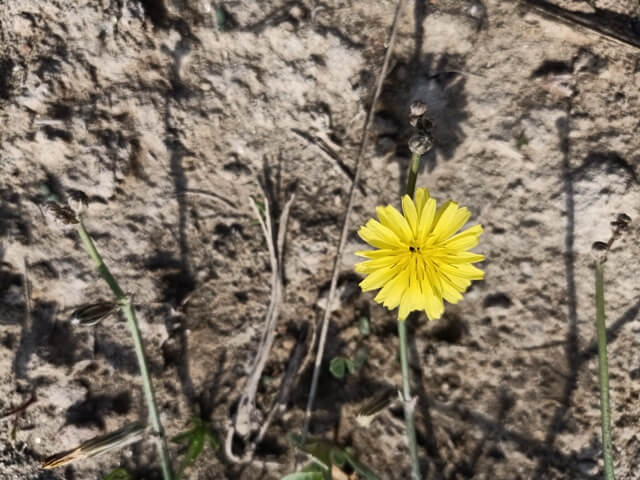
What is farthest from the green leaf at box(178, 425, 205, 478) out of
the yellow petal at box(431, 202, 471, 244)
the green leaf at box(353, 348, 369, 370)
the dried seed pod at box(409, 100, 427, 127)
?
the dried seed pod at box(409, 100, 427, 127)

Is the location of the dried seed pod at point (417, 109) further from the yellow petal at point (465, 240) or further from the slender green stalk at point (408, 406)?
the yellow petal at point (465, 240)

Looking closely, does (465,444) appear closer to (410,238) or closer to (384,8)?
(410,238)

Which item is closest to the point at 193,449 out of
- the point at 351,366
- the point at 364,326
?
the point at 351,366

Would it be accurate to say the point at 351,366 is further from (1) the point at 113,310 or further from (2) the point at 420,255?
(1) the point at 113,310

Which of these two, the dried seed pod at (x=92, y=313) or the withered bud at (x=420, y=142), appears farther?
the dried seed pod at (x=92, y=313)

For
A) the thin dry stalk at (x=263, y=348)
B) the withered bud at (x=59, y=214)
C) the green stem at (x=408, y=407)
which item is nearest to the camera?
the withered bud at (x=59, y=214)

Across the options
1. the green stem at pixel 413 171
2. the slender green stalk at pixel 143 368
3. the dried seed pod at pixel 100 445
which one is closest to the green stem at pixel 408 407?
the green stem at pixel 413 171
